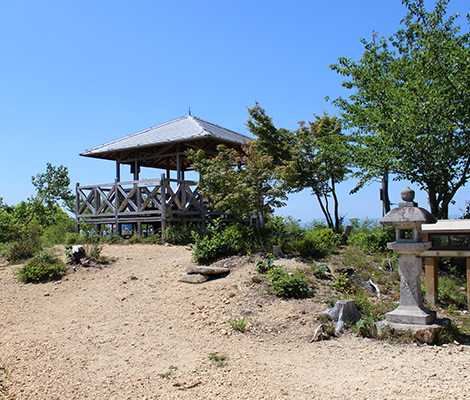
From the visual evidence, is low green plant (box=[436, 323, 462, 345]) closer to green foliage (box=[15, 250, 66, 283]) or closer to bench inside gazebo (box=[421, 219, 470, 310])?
bench inside gazebo (box=[421, 219, 470, 310])

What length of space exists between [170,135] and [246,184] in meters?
5.68

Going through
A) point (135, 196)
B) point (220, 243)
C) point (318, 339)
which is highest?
point (135, 196)

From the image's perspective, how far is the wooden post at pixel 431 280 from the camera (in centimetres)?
839

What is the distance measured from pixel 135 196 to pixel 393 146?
9.14 m

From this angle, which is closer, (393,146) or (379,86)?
(393,146)

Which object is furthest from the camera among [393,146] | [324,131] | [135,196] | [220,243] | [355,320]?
[135,196]

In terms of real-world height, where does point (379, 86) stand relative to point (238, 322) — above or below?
above

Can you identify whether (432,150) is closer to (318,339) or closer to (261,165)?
(261,165)

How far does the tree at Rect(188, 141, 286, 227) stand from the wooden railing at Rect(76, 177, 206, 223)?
9.05 feet

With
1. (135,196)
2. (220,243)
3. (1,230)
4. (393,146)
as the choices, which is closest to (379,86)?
(393,146)

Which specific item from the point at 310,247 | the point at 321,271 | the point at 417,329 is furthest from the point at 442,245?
the point at 417,329

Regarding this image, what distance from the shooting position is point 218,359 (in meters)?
5.32

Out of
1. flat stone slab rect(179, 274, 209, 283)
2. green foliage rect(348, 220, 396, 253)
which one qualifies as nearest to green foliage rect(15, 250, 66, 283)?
flat stone slab rect(179, 274, 209, 283)

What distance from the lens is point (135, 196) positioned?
15.6 metres
